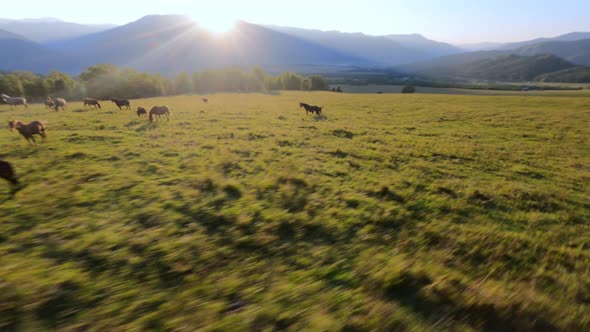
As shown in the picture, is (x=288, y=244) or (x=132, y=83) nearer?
(x=288, y=244)

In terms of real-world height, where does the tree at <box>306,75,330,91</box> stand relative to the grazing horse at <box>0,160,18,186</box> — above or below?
above

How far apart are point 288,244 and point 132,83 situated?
8402cm

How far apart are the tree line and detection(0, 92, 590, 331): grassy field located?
71652 mm

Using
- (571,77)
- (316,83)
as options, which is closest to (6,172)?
(316,83)

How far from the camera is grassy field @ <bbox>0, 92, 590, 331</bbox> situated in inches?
155

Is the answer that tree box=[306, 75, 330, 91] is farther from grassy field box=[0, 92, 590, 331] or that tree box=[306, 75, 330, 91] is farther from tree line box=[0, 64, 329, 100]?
grassy field box=[0, 92, 590, 331]

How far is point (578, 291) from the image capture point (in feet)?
15.1

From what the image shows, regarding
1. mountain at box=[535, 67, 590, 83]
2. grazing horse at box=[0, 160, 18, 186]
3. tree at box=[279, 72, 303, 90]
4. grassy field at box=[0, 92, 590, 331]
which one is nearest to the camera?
grassy field at box=[0, 92, 590, 331]

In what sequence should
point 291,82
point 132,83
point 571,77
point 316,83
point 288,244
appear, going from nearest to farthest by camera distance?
point 288,244, point 132,83, point 291,82, point 316,83, point 571,77

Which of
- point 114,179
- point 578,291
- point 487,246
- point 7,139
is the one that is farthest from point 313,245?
point 7,139

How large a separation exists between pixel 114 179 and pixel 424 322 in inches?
371

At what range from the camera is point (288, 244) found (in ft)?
18.9

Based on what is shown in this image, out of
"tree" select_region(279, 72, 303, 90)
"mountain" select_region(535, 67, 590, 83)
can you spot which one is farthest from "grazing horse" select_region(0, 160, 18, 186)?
"mountain" select_region(535, 67, 590, 83)

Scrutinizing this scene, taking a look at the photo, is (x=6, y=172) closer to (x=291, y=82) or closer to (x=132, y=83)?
(x=132, y=83)
